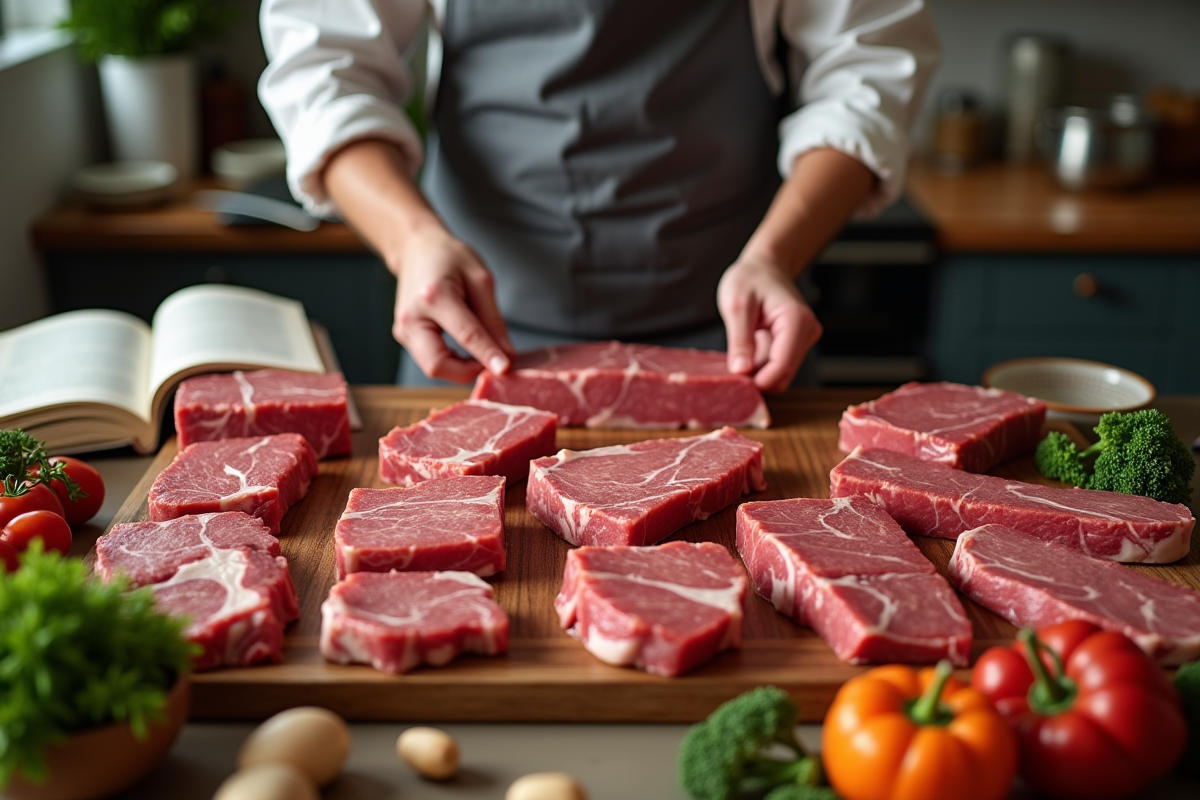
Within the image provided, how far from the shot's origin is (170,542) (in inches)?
70.6

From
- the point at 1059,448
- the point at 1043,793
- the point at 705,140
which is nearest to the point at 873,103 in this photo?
the point at 705,140

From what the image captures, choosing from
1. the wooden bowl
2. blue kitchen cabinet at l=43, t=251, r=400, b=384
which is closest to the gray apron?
blue kitchen cabinet at l=43, t=251, r=400, b=384

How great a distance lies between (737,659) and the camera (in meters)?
1.63

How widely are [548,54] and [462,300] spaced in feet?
2.19

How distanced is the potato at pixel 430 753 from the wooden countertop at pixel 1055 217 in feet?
10.3

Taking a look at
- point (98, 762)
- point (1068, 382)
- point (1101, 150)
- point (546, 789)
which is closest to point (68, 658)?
point (98, 762)

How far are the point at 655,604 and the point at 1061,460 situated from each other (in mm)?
952

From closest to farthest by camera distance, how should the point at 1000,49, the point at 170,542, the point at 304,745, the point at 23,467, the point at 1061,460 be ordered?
the point at 304,745, the point at 170,542, the point at 23,467, the point at 1061,460, the point at 1000,49

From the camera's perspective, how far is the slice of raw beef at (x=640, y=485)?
6.28ft

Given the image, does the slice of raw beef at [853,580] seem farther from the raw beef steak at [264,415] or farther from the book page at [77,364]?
the book page at [77,364]

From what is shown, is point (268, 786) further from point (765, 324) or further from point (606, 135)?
point (606, 135)

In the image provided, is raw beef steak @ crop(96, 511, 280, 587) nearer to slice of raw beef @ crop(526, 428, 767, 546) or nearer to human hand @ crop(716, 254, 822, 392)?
slice of raw beef @ crop(526, 428, 767, 546)

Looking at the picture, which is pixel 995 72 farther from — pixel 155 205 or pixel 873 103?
pixel 155 205

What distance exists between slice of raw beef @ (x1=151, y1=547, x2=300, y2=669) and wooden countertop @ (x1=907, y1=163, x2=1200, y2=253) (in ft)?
9.91
